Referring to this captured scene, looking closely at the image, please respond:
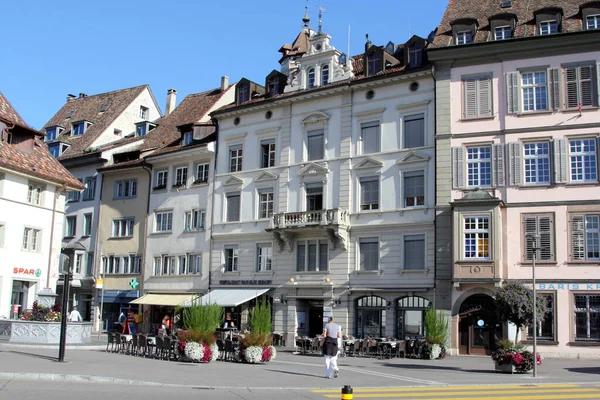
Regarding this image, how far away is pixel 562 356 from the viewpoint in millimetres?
30938

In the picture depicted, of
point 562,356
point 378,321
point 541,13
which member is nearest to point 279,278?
point 378,321

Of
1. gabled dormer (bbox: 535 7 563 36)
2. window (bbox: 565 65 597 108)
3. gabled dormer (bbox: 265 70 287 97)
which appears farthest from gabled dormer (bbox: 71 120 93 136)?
window (bbox: 565 65 597 108)

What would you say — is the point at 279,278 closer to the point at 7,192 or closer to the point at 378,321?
the point at 378,321

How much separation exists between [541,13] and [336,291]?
17.5 meters

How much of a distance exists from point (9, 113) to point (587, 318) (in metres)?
33.8

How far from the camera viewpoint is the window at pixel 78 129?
183 feet

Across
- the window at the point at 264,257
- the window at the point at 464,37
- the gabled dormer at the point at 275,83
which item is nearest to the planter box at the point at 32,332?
the window at the point at 264,257

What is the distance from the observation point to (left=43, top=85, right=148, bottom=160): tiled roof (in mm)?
53562

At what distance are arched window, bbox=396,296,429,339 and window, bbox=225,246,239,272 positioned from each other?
443 inches

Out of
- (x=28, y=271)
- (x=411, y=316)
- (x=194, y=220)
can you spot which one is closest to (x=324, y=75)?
(x=194, y=220)

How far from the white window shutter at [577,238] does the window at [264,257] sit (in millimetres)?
16856

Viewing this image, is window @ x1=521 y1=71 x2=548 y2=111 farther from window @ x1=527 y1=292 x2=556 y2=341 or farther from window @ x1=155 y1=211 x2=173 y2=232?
window @ x1=155 y1=211 x2=173 y2=232

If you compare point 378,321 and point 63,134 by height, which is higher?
point 63,134

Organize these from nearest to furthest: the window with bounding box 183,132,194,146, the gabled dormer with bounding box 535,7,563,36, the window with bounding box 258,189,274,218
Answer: the gabled dormer with bounding box 535,7,563,36 → the window with bounding box 258,189,274,218 → the window with bounding box 183,132,194,146
